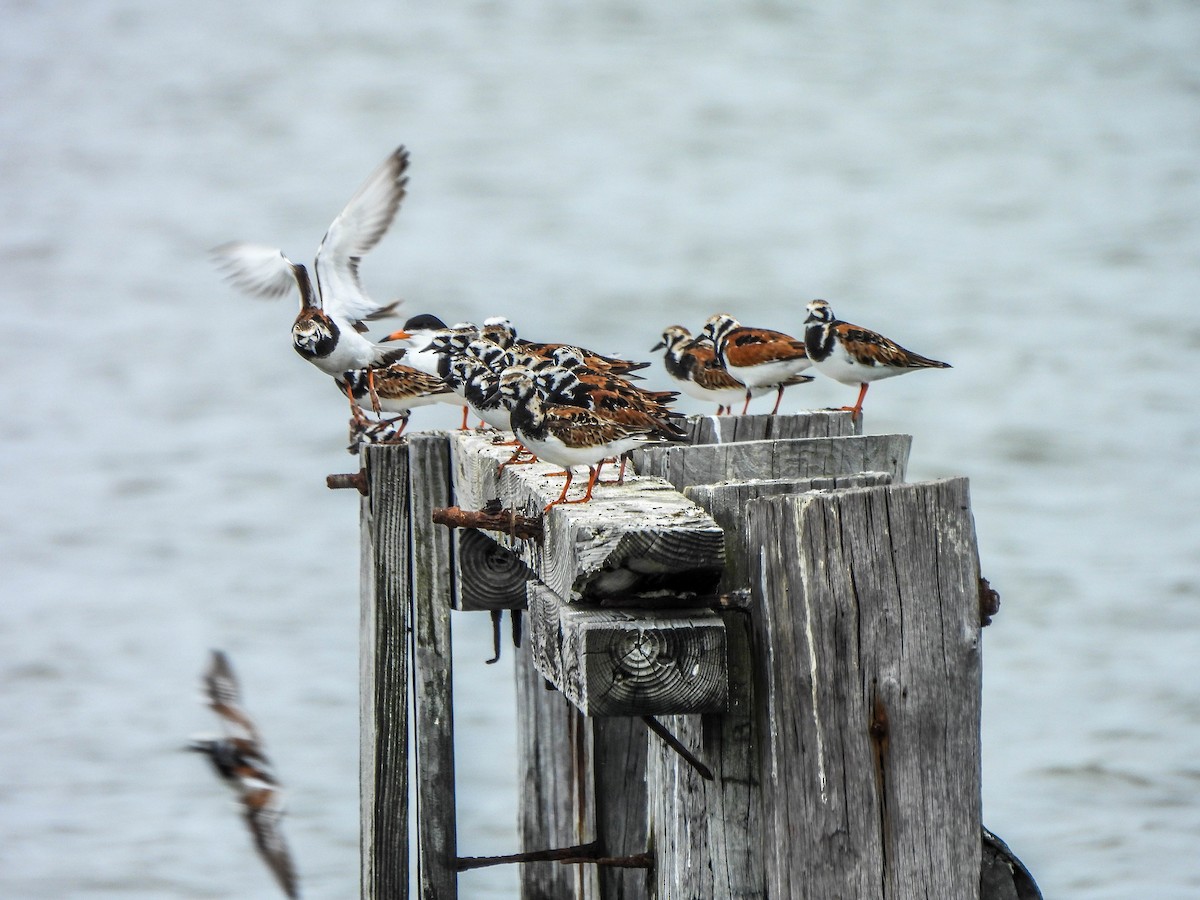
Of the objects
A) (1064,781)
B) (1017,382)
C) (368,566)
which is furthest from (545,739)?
(1017,382)

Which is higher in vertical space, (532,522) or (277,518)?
(277,518)

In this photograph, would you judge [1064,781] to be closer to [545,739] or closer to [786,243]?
[545,739]

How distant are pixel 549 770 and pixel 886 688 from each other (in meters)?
3.30

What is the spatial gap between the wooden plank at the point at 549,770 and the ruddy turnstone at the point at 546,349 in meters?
1.23

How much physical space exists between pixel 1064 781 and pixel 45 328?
60.2 feet

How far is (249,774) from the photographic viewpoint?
545cm

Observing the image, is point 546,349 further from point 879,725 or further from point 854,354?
point 879,725

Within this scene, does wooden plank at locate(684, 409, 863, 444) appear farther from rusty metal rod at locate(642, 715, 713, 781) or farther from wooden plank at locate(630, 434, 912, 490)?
rusty metal rod at locate(642, 715, 713, 781)

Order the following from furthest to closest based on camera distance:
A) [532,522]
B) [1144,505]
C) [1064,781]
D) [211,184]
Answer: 1. [211,184]
2. [1144,505]
3. [1064,781]
4. [532,522]

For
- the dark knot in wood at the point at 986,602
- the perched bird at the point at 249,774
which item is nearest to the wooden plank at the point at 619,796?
the perched bird at the point at 249,774

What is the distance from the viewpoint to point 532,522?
383 centimetres

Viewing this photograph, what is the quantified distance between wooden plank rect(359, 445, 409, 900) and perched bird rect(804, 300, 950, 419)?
2.84 meters

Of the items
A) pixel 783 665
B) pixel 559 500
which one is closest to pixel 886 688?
pixel 783 665

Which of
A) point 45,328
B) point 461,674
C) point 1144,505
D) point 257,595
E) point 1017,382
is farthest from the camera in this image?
point 45,328
